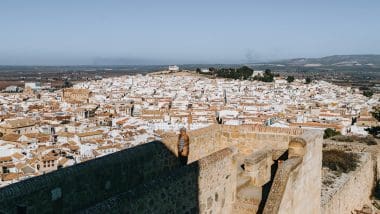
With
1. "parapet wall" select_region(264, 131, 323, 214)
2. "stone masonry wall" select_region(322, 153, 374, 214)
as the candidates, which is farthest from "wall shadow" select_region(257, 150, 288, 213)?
"stone masonry wall" select_region(322, 153, 374, 214)

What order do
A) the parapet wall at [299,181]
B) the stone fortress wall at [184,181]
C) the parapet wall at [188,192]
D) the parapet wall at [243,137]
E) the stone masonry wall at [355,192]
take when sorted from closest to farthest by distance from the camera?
the parapet wall at [188,192] < the stone fortress wall at [184,181] < the parapet wall at [299,181] < the parapet wall at [243,137] < the stone masonry wall at [355,192]

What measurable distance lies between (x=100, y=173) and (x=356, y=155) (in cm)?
1249

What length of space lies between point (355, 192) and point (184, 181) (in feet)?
34.9

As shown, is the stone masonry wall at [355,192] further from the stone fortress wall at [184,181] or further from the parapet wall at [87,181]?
the parapet wall at [87,181]

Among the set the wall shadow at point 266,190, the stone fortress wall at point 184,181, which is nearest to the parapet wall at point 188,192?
the stone fortress wall at point 184,181

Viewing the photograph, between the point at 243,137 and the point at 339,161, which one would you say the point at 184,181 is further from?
the point at 339,161

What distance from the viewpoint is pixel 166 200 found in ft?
16.1

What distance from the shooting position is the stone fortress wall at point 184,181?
4.97 m

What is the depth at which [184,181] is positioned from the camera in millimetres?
5156

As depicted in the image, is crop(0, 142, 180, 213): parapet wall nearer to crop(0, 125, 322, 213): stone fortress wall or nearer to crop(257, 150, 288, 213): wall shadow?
crop(0, 125, 322, 213): stone fortress wall

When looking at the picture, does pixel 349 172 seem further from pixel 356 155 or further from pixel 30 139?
pixel 30 139

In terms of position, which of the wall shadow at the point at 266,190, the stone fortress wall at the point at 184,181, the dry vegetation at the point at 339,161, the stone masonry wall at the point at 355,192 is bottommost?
the stone masonry wall at the point at 355,192

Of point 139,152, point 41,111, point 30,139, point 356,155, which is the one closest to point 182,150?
point 139,152

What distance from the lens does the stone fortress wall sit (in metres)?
4.97
